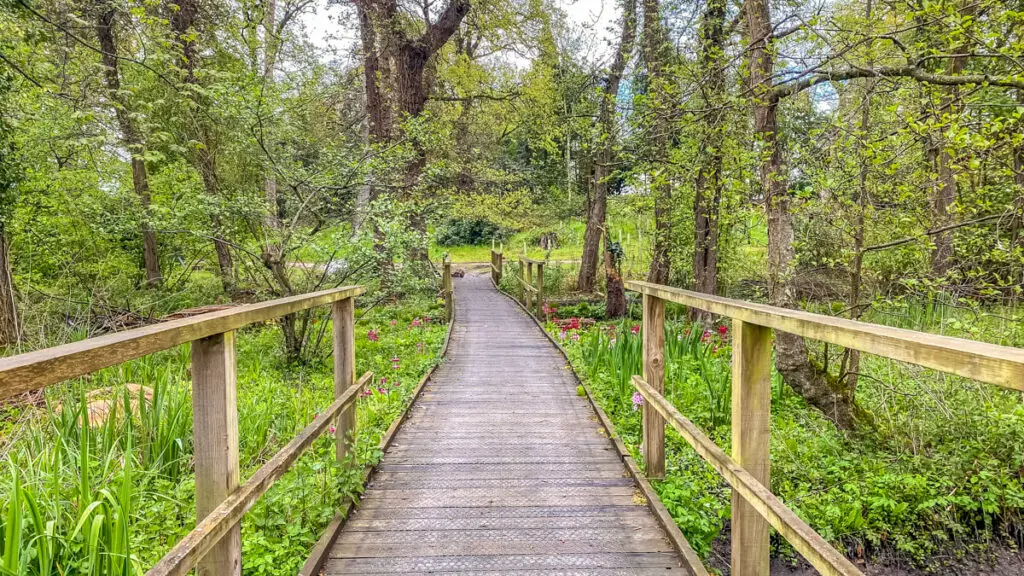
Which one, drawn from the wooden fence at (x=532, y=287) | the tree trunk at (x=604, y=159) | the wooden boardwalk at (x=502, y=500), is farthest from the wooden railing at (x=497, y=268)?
the wooden boardwalk at (x=502, y=500)

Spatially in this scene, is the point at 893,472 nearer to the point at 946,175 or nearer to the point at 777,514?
the point at 777,514

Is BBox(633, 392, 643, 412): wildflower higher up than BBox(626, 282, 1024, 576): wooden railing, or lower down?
lower down

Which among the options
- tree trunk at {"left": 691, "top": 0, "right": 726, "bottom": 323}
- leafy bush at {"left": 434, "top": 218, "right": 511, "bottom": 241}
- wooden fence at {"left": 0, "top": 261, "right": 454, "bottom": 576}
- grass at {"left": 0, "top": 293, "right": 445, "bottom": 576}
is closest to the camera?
wooden fence at {"left": 0, "top": 261, "right": 454, "bottom": 576}

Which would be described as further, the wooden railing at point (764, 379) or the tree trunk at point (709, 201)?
the tree trunk at point (709, 201)

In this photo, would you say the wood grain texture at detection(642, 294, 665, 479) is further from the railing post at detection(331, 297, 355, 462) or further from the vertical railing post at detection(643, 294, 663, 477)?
the railing post at detection(331, 297, 355, 462)

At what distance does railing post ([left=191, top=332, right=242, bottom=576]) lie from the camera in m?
1.51

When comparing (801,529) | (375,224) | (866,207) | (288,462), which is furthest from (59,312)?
(866,207)

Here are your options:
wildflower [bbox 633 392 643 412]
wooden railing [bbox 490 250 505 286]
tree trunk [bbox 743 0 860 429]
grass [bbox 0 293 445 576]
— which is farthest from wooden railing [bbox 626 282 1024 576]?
wooden railing [bbox 490 250 505 286]

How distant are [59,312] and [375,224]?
5041 millimetres

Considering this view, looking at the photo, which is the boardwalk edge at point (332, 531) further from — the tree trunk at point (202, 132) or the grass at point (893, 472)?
the tree trunk at point (202, 132)

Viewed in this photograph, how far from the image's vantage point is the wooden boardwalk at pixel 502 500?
87.7 inches

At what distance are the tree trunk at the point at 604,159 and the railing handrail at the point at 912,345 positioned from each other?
4.98m

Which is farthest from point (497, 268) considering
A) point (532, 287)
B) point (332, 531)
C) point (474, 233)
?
point (332, 531)

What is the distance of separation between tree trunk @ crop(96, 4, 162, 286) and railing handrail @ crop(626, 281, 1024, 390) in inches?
329
